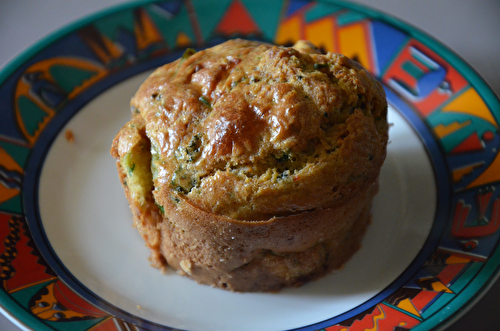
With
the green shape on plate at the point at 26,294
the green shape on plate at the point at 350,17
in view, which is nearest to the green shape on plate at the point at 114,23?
the green shape on plate at the point at 350,17

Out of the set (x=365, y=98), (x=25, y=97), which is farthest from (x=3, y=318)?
(x=365, y=98)

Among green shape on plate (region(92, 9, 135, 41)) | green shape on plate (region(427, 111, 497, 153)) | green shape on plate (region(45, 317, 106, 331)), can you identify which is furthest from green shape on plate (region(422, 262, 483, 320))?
green shape on plate (region(92, 9, 135, 41))

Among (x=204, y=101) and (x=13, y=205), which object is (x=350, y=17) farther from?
(x=13, y=205)

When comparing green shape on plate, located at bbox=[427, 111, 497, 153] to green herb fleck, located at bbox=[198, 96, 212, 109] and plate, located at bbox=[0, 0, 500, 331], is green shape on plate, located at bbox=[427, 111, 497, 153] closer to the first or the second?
plate, located at bbox=[0, 0, 500, 331]

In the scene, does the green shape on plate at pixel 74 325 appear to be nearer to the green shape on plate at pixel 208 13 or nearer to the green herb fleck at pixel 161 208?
the green herb fleck at pixel 161 208

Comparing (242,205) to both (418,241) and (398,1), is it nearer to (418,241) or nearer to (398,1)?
(418,241)

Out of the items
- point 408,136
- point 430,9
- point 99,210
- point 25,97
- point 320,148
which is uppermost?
point 430,9
